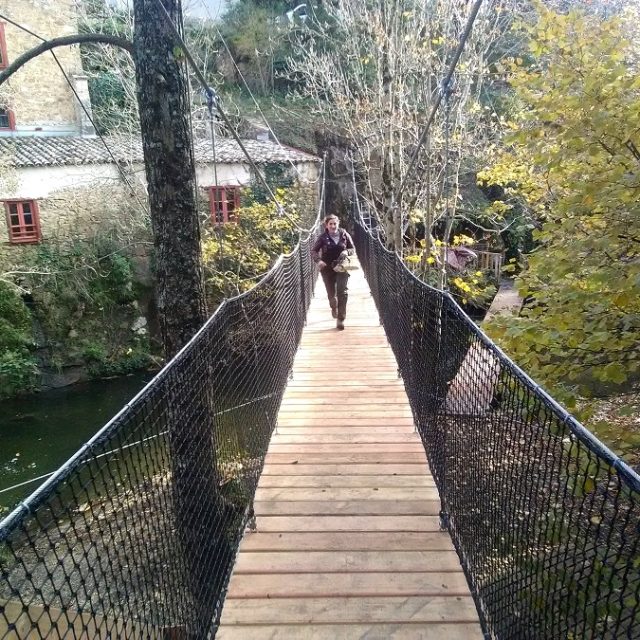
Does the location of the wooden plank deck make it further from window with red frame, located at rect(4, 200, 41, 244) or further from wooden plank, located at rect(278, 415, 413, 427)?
window with red frame, located at rect(4, 200, 41, 244)

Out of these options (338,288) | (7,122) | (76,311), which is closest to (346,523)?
(338,288)

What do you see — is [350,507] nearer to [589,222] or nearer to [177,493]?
[177,493]

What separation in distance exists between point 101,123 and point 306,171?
18.4ft

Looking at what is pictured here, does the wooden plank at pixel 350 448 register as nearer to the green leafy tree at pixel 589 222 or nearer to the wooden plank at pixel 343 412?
the wooden plank at pixel 343 412

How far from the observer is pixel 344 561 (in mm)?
2062

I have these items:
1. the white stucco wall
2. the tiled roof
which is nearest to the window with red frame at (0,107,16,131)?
the tiled roof

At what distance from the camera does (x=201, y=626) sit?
1754mm

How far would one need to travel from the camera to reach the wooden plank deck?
5.87 feet

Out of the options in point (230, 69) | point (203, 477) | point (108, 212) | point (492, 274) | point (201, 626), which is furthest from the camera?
point (230, 69)

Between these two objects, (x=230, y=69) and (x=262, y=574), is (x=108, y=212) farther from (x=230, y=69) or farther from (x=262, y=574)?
(x=262, y=574)

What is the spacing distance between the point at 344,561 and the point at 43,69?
1681 cm

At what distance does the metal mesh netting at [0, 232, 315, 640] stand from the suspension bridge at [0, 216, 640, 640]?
0.01 meters

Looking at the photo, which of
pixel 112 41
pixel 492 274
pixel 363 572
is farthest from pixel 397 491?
pixel 492 274

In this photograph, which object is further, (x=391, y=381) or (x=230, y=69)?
(x=230, y=69)
